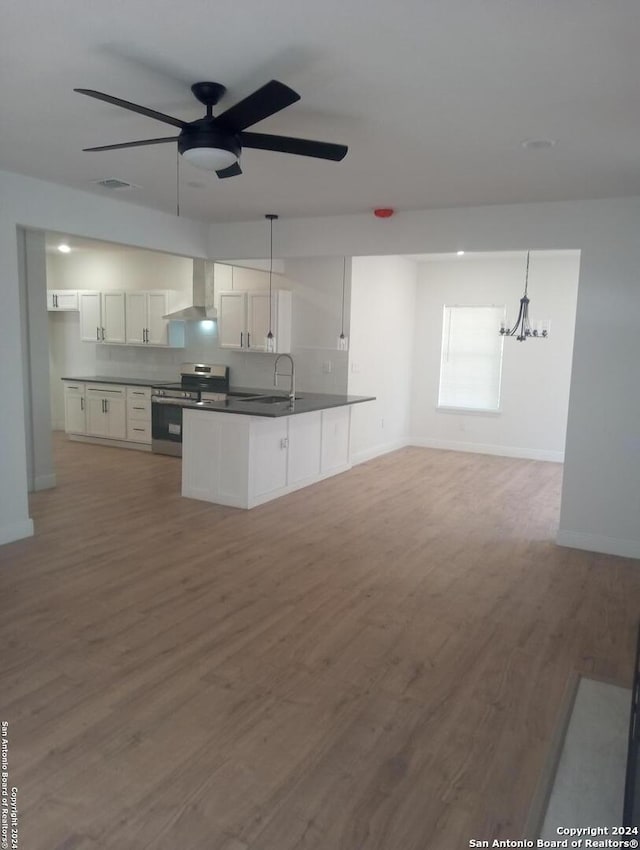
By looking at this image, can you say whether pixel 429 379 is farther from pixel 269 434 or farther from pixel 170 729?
pixel 170 729

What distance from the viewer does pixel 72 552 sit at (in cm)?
435

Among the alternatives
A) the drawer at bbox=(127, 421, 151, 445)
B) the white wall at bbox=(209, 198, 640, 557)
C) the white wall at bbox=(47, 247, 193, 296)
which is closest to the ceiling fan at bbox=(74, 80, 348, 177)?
the white wall at bbox=(209, 198, 640, 557)

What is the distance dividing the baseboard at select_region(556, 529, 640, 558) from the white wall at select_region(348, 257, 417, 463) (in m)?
3.16

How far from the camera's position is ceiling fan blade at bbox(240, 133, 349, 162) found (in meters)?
2.64

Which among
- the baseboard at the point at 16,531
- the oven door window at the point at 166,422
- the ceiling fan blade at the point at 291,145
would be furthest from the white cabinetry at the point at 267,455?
the ceiling fan blade at the point at 291,145

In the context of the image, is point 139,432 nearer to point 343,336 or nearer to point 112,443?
point 112,443

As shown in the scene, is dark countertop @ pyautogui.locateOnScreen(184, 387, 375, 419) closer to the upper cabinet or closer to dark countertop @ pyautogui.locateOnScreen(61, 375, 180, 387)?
dark countertop @ pyautogui.locateOnScreen(61, 375, 180, 387)

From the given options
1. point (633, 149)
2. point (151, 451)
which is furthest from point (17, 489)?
point (633, 149)

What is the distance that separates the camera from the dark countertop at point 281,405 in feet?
17.7

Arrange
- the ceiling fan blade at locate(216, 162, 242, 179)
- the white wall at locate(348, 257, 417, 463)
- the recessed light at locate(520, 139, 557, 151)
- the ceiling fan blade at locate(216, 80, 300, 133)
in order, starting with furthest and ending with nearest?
the white wall at locate(348, 257, 417, 463) < the recessed light at locate(520, 139, 557, 151) < the ceiling fan blade at locate(216, 162, 242, 179) < the ceiling fan blade at locate(216, 80, 300, 133)

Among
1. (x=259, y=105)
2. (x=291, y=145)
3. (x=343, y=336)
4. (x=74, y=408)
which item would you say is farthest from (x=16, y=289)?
(x=74, y=408)

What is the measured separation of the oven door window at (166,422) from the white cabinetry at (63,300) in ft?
7.73

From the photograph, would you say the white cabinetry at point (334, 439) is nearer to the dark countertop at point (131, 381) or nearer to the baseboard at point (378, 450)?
the baseboard at point (378, 450)

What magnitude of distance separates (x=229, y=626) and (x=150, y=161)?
9.83 ft
